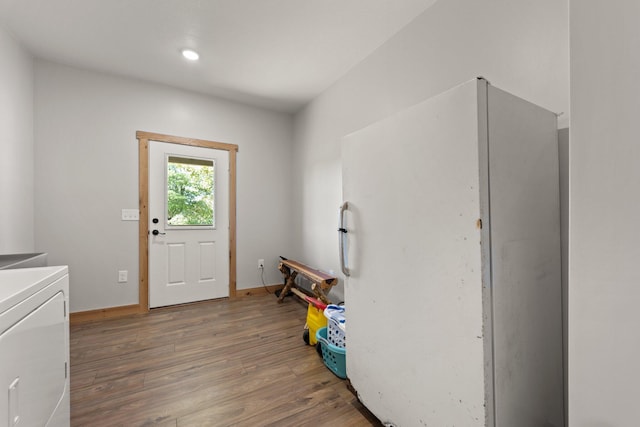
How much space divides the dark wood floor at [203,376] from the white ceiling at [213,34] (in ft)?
8.53

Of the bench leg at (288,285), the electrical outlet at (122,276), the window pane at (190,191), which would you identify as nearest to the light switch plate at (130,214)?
the window pane at (190,191)

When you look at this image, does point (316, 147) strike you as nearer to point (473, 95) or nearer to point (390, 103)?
point (390, 103)

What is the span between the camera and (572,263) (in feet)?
1.99

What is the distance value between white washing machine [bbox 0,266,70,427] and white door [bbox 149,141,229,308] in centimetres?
208

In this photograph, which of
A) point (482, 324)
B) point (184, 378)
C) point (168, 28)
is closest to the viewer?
point (482, 324)

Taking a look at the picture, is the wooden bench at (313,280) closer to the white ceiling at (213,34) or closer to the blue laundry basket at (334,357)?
the blue laundry basket at (334,357)

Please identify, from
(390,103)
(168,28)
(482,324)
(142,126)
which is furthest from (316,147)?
(482,324)

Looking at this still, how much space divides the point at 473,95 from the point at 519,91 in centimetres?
86

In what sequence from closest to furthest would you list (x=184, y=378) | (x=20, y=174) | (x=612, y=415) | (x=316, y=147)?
(x=612, y=415)
(x=184, y=378)
(x=20, y=174)
(x=316, y=147)

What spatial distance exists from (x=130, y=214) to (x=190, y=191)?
0.66 m

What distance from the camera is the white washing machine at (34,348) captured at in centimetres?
68

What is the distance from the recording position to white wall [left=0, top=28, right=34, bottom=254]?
204 cm

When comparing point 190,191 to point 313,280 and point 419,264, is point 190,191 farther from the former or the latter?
point 419,264

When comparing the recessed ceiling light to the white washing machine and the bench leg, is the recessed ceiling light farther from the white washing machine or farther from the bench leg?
the bench leg
